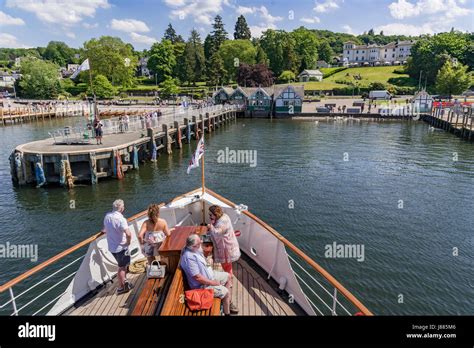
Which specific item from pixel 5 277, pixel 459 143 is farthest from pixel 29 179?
pixel 459 143

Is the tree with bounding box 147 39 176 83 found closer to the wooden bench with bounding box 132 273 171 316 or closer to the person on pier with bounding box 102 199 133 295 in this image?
the person on pier with bounding box 102 199 133 295

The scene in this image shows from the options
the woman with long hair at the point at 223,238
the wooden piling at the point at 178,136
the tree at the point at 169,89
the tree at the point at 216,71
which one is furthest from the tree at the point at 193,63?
the woman with long hair at the point at 223,238

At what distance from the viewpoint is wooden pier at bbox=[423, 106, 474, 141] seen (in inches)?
1816

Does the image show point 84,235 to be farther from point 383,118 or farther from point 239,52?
point 239,52

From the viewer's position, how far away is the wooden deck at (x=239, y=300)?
23.7 feet

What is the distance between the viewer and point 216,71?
11638cm

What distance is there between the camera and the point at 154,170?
99.6 feet

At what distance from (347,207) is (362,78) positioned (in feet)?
397

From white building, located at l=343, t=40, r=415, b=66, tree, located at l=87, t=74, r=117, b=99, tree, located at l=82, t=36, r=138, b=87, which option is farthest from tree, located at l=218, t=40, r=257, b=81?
white building, located at l=343, t=40, r=415, b=66

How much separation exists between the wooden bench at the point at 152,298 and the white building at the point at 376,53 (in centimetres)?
18249

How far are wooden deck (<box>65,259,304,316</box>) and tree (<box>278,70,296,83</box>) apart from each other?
12207 cm

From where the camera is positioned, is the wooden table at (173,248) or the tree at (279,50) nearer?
the wooden table at (173,248)

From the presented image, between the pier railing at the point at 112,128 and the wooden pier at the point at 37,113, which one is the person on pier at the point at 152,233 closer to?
the pier railing at the point at 112,128
